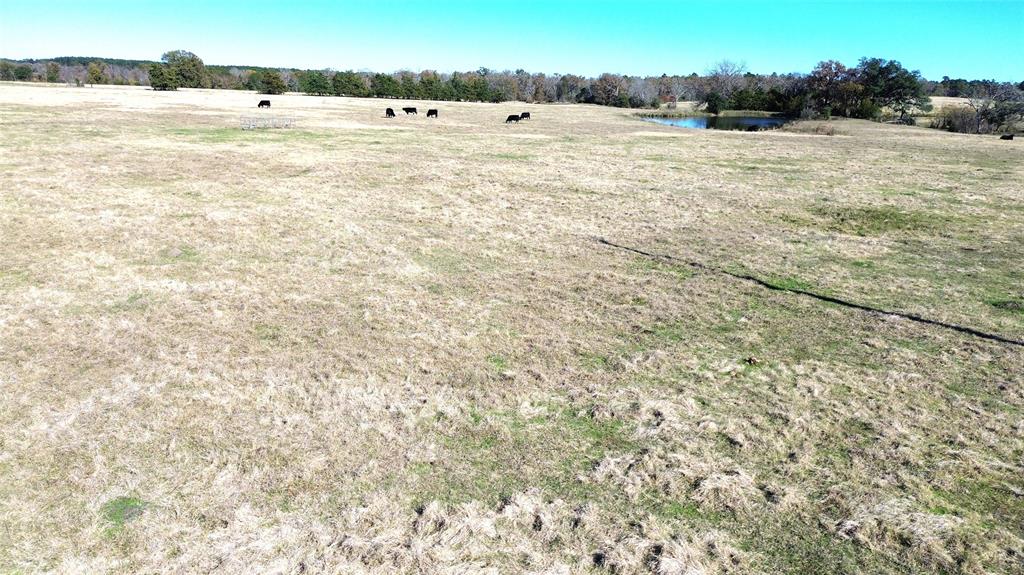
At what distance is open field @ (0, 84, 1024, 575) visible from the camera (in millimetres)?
3744

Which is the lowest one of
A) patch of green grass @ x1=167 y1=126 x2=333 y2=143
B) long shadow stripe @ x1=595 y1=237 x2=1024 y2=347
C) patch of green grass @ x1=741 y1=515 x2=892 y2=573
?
patch of green grass @ x1=741 y1=515 x2=892 y2=573

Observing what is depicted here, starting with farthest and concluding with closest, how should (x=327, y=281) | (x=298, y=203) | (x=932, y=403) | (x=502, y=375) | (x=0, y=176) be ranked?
(x=0, y=176) < (x=298, y=203) < (x=327, y=281) < (x=502, y=375) < (x=932, y=403)

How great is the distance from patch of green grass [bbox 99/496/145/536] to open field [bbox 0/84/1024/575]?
2cm

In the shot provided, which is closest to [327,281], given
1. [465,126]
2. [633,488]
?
[633,488]

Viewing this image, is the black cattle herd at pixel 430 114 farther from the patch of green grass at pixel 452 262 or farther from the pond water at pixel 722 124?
the patch of green grass at pixel 452 262

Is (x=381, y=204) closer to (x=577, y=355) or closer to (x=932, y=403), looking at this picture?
(x=577, y=355)

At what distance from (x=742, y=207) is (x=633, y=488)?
12.9m

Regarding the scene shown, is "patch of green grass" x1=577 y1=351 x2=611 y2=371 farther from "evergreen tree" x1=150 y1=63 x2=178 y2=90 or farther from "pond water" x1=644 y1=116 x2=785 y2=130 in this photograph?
"evergreen tree" x1=150 y1=63 x2=178 y2=90

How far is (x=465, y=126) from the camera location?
42.1 m

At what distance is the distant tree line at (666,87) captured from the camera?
68188 millimetres

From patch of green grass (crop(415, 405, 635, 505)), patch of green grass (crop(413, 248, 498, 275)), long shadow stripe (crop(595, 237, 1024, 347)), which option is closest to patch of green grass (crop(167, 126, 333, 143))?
patch of green grass (crop(413, 248, 498, 275))

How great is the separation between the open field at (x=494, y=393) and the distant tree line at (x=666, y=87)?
5977 cm

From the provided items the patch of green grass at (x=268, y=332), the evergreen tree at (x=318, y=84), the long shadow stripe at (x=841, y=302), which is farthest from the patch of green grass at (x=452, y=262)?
the evergreen tree at (x=318, y=84)

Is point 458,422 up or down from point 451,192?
down
